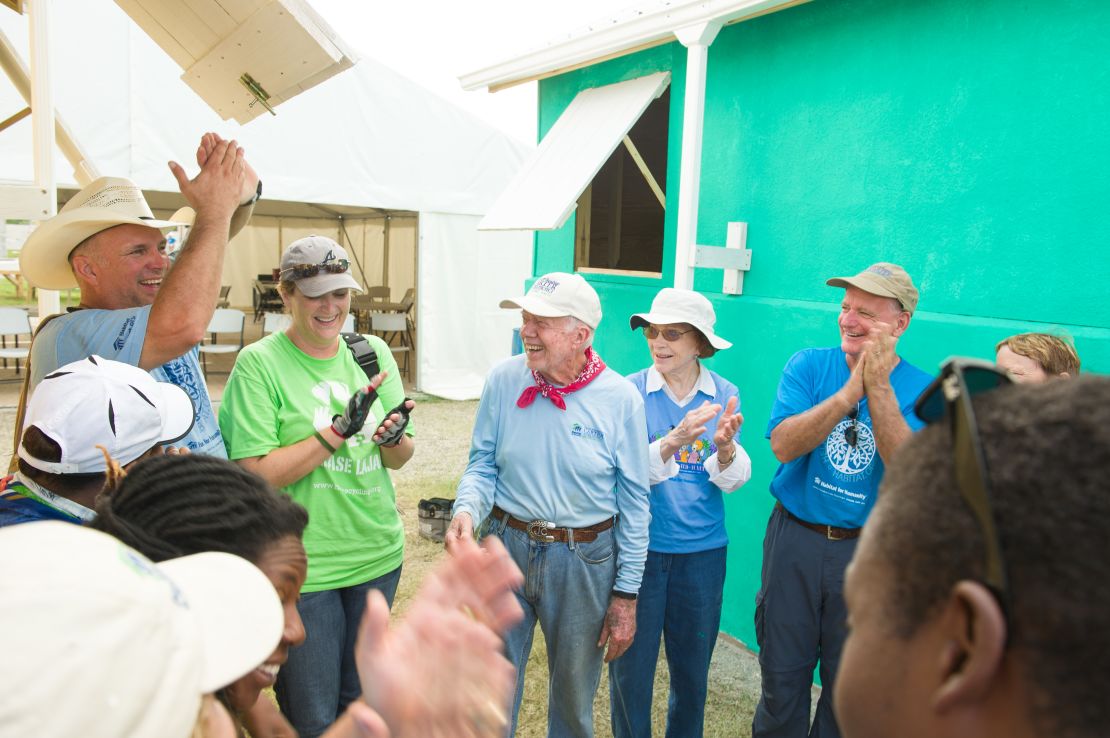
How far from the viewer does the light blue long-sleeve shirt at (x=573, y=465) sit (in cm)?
286

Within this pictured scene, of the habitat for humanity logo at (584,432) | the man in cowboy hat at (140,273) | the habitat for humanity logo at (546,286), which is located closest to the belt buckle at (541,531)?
the habitat for humanity logo at (584,432)

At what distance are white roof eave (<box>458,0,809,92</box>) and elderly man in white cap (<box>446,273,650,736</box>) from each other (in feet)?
6.50

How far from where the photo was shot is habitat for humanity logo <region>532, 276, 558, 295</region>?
2969mm

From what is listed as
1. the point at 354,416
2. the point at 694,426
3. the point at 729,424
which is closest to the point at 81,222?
the point at 354,416

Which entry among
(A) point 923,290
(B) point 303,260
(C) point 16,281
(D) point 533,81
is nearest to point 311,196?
(D) point 533,81

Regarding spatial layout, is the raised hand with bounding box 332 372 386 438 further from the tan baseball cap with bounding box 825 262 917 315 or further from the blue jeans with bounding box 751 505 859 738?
the tan baseball cap with bounding box 825 262 917 315

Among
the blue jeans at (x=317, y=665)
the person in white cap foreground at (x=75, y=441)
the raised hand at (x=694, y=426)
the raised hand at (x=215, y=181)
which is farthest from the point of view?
the raised hand at (x=694, y=426)

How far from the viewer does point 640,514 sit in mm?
2945

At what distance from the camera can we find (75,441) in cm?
152

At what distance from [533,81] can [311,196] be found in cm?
544

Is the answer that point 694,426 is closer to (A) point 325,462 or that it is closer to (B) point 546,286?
(B) point 546,286

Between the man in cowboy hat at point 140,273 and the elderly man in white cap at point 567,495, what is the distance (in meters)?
1.07

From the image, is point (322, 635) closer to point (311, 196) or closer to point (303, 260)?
point (303, 260)

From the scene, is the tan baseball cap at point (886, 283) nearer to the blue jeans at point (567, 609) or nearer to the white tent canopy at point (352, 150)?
the blue jeans at point (567, 609)
